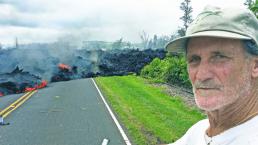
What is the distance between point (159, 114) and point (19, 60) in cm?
2943

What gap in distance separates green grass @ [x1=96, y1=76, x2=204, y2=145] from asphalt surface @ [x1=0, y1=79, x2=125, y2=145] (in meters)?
0.56

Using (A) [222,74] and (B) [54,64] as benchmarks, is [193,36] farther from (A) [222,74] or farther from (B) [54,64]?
(B) [54,64]

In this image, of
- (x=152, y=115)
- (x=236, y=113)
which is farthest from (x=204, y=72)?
(x=152, y=115)

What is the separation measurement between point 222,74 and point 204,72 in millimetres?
85

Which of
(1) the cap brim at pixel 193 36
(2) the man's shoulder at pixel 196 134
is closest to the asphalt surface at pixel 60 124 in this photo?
(2) the man's shoulder at pixel 196 134

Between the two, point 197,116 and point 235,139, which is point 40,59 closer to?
point 197,116

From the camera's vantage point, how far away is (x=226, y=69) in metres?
2.17

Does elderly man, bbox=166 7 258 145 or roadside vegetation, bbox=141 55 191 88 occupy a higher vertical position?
elderly man, bbox=166 7 258 145

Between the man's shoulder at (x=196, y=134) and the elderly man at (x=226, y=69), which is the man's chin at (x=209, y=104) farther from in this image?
the man's shoulder at (x=196, y=134)

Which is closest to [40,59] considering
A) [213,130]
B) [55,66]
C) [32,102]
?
[55,66]

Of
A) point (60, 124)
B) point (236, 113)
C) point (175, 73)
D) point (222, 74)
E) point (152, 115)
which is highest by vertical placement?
point (222, 74)

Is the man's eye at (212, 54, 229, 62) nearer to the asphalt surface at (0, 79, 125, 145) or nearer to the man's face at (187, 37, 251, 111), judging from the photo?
the man's face at (187, 37, 251, 111)

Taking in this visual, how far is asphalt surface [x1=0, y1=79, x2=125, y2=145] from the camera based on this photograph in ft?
41.1

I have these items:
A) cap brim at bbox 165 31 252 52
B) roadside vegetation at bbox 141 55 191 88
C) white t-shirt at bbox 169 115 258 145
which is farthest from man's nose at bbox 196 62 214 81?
roadside vegetation at bbox 141 55 191 88
